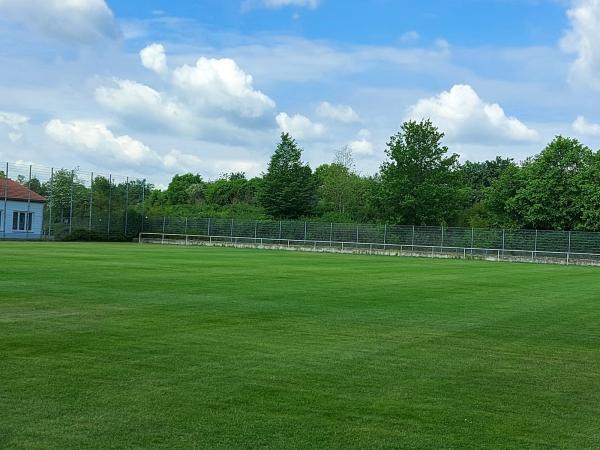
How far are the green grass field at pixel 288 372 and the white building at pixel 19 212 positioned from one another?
43.9 meters

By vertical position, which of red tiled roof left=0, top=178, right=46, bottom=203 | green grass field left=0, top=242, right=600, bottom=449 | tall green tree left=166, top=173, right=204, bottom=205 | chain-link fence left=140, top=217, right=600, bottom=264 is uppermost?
tall green tree left=166, top=173, right=204, bottom=205

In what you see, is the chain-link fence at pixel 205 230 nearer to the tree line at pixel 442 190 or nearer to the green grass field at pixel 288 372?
the tree line at pixel 442 190

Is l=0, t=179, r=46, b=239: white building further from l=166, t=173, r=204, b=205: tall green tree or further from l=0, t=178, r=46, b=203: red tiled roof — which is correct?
l=166, t=173, r=204, b=205: tall green tree

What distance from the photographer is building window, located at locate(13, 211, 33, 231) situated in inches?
2276

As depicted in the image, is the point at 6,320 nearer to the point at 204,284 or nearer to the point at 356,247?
the point at 204,284

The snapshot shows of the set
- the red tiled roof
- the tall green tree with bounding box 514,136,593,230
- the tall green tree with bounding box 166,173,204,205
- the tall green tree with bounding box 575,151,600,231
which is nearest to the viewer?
the tall green tree with bounding box 575,151,600,231

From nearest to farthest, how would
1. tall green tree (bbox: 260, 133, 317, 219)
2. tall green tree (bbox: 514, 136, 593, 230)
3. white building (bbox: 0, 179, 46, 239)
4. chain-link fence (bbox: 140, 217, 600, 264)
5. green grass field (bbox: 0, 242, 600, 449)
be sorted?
green grass field (bbox: 0, 242, 600, 449) < chain-link fence (bbox: 140, 217, 600, 264) < tall green tree (bbox: 514, 136, 593, 230) < white building (bbox: 0, 179, 46, 239) < tall green tree (bbox: 260, 133, 317, 219)

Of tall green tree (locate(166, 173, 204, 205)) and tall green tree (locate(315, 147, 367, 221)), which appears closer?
tall green tree (locate(315, 147, 367, 221))

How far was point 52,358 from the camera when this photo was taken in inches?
324

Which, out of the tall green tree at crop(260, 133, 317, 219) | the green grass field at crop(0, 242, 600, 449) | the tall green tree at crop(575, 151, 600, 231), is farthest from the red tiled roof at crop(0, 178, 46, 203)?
the green grass field at crop(0, 242, 600, 449)

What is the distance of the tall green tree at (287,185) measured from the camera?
2843 inches

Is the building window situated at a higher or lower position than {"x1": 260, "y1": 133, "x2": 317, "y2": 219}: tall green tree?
lower

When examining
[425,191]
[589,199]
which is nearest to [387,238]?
[425,191]

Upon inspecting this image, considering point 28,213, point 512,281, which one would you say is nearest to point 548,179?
point 512,281
